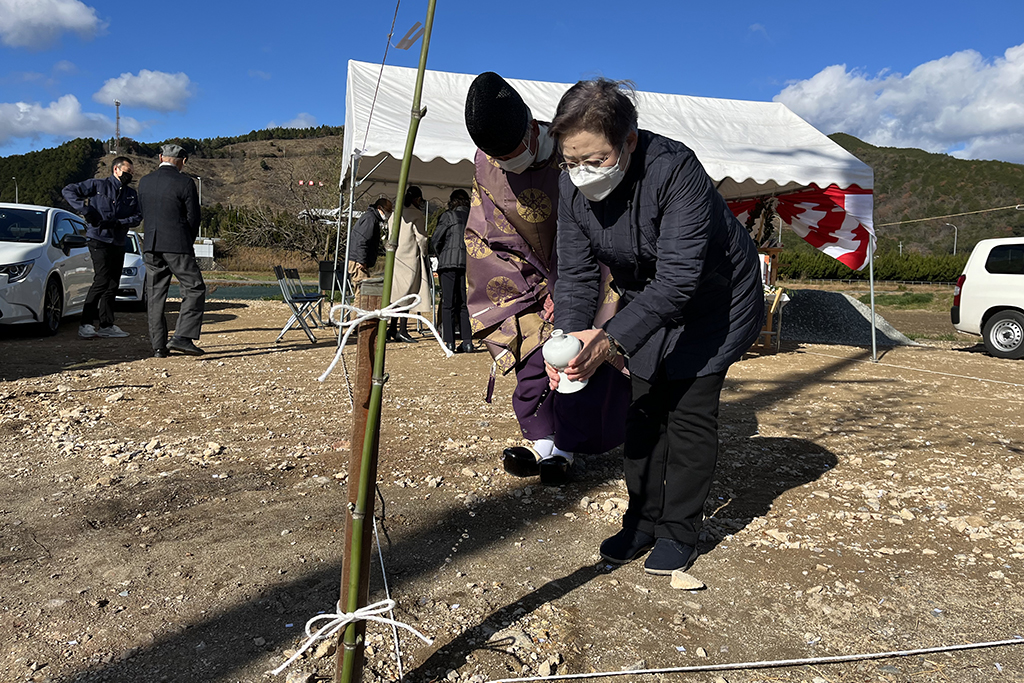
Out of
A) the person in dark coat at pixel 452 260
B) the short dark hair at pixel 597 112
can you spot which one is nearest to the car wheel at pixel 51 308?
the person in dark coat at pixel 452 260

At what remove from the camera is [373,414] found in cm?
131

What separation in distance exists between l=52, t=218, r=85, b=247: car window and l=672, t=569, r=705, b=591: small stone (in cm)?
799

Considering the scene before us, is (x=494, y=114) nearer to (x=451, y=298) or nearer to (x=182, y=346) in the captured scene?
(x=182, y=346)

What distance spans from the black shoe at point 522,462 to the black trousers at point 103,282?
5.80 m

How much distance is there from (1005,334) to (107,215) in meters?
11.2

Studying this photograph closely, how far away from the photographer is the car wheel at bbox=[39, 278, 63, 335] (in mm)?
7625

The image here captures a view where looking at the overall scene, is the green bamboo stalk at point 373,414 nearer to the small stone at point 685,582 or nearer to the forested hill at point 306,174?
the small stone at point 685,582

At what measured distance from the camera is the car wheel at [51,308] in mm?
7625

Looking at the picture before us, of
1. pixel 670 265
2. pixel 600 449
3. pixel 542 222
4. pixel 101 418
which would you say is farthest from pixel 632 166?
pixel 101 418

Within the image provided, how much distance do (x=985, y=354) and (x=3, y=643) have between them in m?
11.4

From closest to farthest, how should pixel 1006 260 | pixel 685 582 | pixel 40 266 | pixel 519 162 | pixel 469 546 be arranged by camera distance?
pixel 685 582 → pixel 469 546 → pixel 519 162 → pixel 40 266 → pixel 1006 260

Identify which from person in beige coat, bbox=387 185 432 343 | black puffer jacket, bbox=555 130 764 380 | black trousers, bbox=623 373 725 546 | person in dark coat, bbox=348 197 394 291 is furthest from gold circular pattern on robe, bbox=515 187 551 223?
person in dark coat, bbox=348 197 394 291

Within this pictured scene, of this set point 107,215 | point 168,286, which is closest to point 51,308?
point 107,215

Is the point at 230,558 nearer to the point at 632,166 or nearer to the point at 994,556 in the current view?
the point at 632,166
